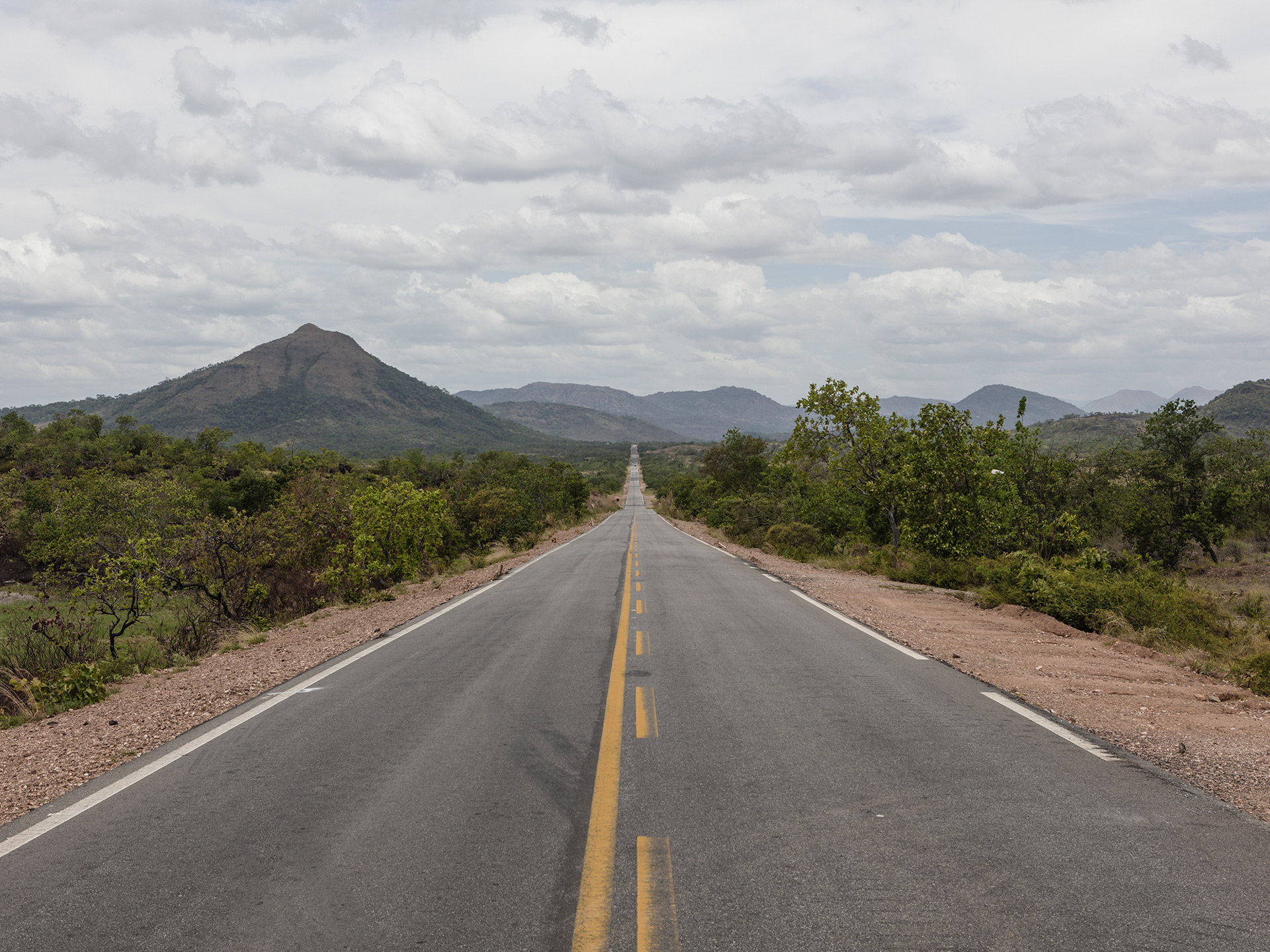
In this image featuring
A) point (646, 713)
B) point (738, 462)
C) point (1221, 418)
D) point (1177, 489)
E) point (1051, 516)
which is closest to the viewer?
point (646, 713)

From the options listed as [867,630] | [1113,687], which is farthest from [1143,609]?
[1113,687]

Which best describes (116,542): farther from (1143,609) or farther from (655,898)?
(1143,609)

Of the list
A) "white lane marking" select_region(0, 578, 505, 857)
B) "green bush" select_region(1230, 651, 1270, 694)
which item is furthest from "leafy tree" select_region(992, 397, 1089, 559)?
"white lane marking" select_region(0, 578, 505, 857)

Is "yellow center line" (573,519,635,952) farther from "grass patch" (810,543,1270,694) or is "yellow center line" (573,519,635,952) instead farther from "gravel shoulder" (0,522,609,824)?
"grass patch" (810,543,1270,694)

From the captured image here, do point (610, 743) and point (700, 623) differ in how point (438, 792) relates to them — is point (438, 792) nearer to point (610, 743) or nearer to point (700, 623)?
point (610, 743)

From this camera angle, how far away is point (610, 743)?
6.12m

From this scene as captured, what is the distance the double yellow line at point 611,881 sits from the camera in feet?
11.0

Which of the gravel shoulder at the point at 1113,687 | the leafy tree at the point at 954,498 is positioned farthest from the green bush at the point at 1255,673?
the leafy tree at the point at 954,498

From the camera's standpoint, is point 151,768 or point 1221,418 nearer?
point 151,768

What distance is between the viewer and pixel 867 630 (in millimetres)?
11875

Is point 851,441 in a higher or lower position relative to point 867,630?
higher

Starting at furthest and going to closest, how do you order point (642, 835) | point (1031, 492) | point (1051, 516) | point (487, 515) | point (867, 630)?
point (487, 515), point (1051, 516), point (1031, 492), point (867, 630), point (642, 835)

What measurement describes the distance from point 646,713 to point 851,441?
2207cm

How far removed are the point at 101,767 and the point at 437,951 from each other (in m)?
4.36
